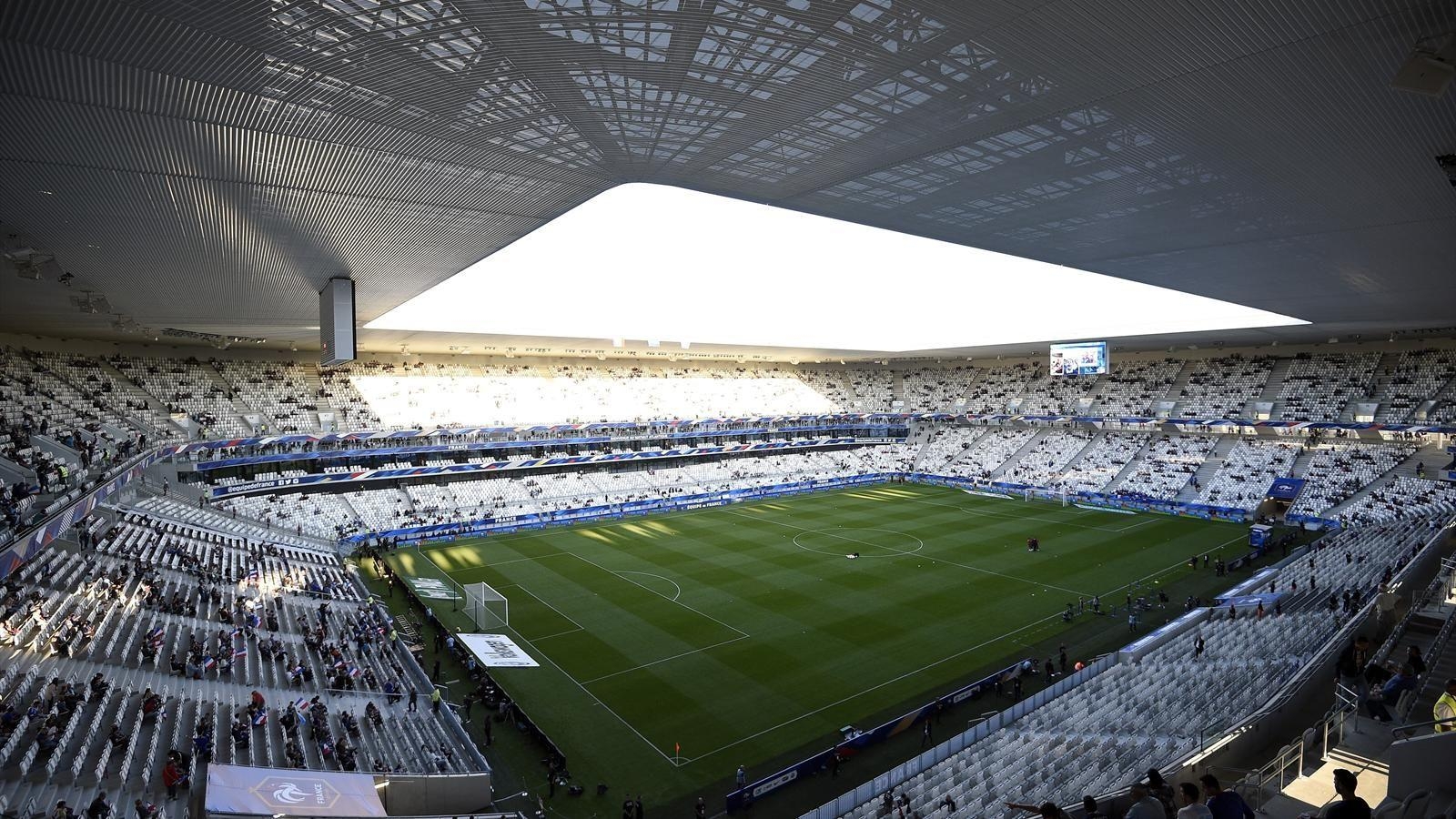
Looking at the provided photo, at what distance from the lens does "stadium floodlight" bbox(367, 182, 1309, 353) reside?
1426 inches

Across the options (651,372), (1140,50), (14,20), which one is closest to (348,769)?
(14,20)

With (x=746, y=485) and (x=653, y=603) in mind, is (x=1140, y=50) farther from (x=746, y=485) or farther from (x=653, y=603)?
(x=746, y=485)

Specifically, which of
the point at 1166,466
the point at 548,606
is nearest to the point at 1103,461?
the point at 1166,466

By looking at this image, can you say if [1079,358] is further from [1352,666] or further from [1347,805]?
[1347,805]

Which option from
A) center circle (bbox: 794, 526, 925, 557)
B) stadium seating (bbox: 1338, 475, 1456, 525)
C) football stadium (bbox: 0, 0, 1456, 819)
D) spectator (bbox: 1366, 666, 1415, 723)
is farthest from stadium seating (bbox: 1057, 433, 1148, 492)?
spectator (bbox: 1366, 666, 1415, 723)

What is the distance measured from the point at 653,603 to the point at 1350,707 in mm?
21165

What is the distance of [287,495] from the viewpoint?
1633 inches

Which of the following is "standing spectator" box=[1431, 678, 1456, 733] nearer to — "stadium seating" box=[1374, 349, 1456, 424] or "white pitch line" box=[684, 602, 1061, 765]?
"white pitch line" box=[684, 602, 1061, 765]

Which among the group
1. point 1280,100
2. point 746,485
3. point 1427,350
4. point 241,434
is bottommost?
point 746,485

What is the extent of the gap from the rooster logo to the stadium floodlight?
23898mm

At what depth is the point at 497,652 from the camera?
22.6 metres

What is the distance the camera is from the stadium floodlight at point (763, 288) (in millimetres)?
36219

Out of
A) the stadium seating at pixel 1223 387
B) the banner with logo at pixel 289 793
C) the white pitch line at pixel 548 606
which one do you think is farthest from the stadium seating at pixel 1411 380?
the banner with logo at pixel 289 793

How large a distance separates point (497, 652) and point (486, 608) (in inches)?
140
